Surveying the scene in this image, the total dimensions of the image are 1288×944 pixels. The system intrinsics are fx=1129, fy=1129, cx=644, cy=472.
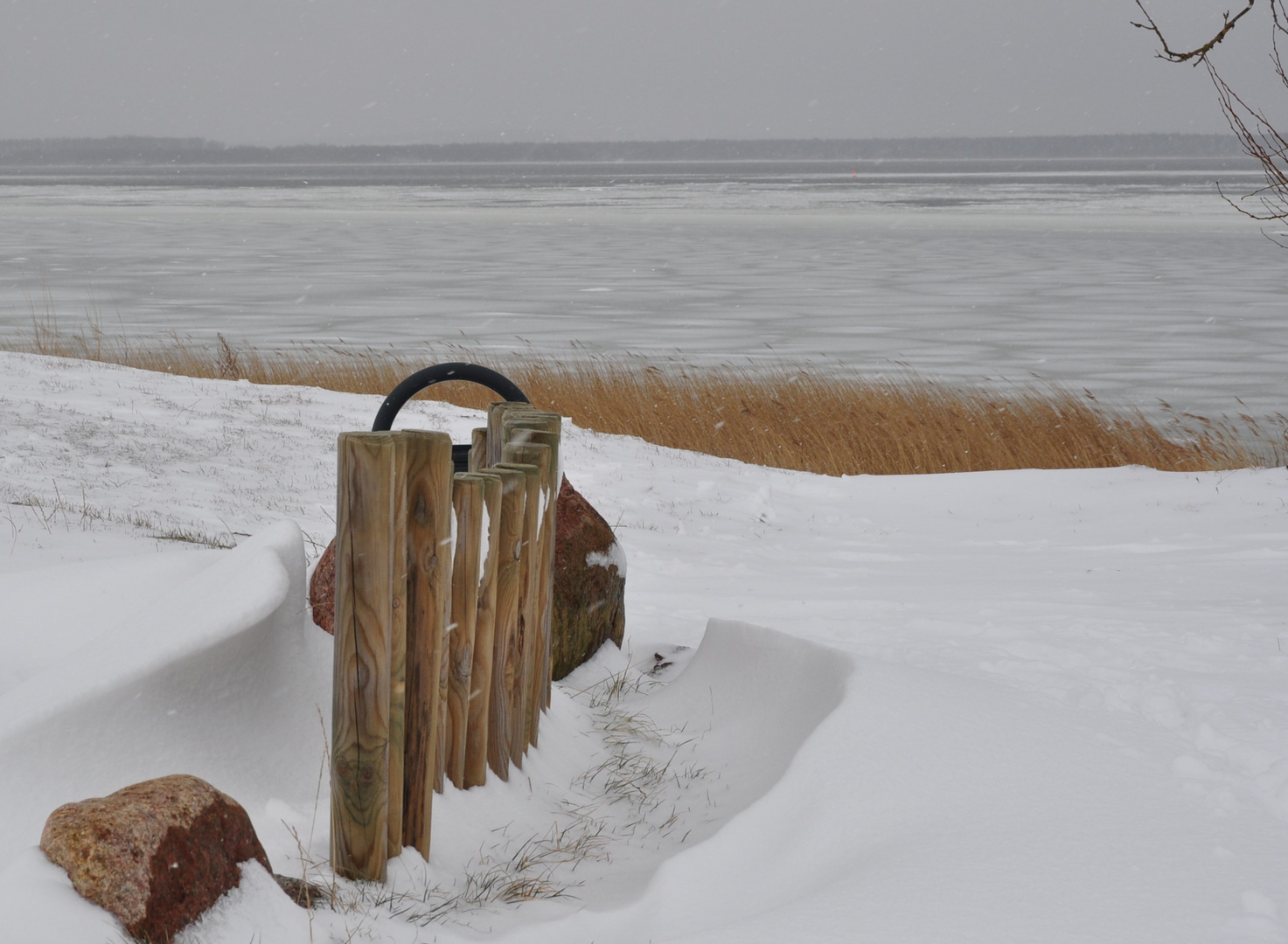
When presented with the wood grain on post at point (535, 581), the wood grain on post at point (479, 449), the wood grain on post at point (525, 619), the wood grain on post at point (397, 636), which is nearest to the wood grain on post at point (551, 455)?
the wood grain on post at point (535, 581)

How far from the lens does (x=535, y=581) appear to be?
3.15 meters

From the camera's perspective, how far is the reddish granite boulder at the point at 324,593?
341 cm

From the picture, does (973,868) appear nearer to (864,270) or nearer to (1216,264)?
(864,270)

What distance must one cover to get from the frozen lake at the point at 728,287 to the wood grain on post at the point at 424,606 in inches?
499

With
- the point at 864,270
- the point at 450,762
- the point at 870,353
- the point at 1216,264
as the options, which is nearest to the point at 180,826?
the point at 450,762

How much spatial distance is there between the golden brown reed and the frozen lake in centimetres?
219

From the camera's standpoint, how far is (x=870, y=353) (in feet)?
56.3

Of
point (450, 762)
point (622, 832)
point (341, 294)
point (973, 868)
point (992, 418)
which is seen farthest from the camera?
point (341, 294)

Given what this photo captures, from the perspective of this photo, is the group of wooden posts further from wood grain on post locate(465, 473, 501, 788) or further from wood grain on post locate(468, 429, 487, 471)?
wood grain on post locate(468, 429, 487, 471)

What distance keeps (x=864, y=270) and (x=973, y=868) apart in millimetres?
28675

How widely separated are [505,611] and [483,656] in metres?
0.16

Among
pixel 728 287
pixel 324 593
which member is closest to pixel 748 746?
pixel 324 593

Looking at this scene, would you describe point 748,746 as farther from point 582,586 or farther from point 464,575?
point 464,575

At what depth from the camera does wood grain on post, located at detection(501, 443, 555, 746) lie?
3074 mm
